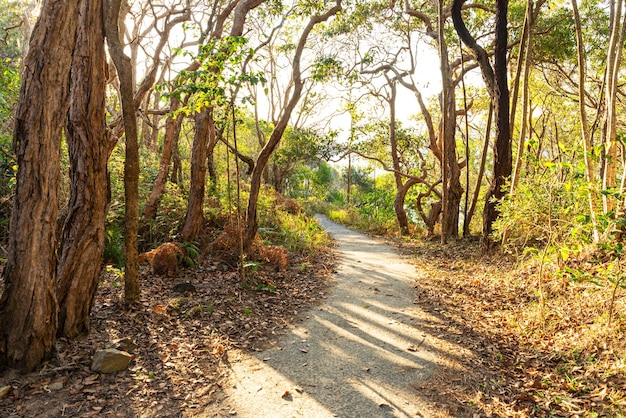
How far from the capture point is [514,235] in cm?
872

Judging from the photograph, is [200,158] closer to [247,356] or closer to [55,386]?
[247,356]

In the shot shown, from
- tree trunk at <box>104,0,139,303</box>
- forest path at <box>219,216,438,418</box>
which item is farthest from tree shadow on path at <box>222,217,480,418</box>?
tree trunk at <box>104,0,139,303</box>

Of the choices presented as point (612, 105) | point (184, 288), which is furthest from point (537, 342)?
point (184, 288)

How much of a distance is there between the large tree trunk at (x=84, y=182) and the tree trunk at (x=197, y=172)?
10.8 feet

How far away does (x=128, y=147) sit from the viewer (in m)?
→ 4.69

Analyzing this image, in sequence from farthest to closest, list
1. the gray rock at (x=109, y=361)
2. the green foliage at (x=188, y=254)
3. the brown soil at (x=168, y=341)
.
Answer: the green foliage at (x=188, y=254) → the gray rock at (x=109, y=361) → the brown soil at (x=168, y=341)

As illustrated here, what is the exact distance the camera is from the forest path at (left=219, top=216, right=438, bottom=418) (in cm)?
337

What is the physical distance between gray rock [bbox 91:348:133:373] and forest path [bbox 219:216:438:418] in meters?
1.06

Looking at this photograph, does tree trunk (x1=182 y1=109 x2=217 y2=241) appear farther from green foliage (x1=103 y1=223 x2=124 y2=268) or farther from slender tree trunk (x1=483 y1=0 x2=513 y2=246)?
slender tree trunk (x1=483 y1=0 x2=513 y2=246)

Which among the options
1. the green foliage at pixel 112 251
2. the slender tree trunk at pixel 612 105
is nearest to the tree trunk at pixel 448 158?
the slender tree trunk at pixel 612 105

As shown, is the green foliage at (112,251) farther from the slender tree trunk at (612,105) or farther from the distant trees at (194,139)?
the slender tree trunk at (612,105)

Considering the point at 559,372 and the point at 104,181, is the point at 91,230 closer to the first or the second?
the point at 104,181

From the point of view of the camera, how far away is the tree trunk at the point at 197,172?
24.5ft

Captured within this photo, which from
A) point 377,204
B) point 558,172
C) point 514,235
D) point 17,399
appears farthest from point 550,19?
point 17,399
